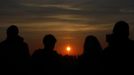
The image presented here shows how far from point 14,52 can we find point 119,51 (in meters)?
3.95

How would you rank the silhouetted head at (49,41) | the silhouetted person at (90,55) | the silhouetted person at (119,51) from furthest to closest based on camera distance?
the silhouetted head at (49,41) → the silhouetted person at (90,55) → the silhouetted person at (119,51)

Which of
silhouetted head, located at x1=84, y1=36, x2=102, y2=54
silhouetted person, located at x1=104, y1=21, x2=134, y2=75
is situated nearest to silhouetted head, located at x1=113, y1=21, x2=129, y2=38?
silhouetted person, located at x1=104, y1=21, x2=134, y2=75

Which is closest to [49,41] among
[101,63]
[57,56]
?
[57,56]

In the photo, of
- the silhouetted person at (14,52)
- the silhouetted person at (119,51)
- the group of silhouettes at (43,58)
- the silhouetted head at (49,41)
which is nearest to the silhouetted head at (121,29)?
the silhouetted person at (119,51)

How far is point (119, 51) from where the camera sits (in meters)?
9.48

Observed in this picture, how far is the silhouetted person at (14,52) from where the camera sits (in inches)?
492

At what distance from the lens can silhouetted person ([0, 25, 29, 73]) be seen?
12508 mm

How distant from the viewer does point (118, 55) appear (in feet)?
31.1

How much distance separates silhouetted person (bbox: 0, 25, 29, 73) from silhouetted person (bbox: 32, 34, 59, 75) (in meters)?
0.36

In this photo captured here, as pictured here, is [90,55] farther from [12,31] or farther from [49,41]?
[12,31]

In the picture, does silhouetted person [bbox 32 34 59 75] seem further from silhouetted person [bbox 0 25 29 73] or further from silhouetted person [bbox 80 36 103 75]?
silhouetted person [bbox 80 36 103 75]

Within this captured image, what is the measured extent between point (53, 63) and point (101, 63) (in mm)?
3072

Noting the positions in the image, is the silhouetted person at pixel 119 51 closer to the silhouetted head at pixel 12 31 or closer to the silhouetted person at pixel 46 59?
the silhouetted person at pixel 46 59

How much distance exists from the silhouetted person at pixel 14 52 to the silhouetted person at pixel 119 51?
3612 millimetres
